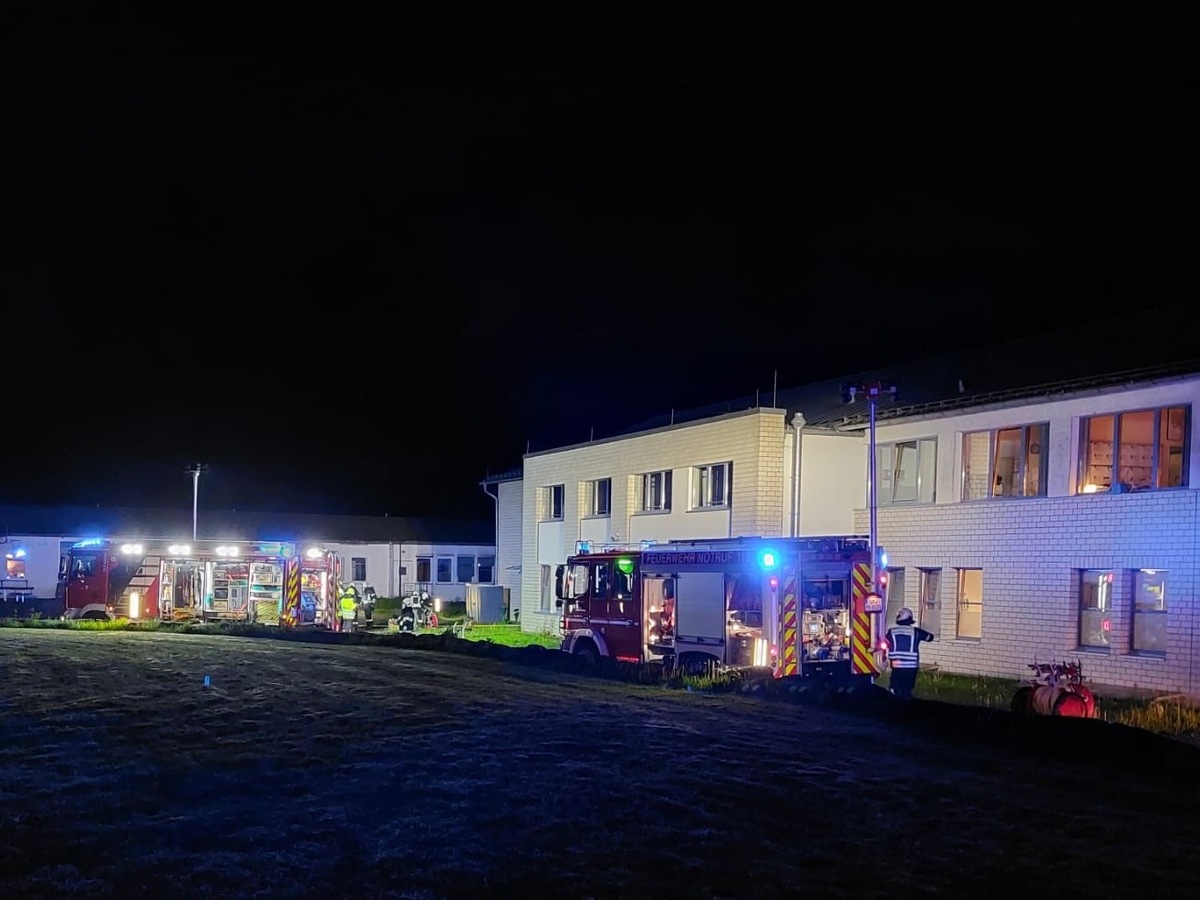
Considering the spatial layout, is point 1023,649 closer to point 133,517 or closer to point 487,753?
point 487,753

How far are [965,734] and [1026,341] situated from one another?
50.1 ft

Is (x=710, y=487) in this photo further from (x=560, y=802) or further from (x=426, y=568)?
(x=426, y=568)

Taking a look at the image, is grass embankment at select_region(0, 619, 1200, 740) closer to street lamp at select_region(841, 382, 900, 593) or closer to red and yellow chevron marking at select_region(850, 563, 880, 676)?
red and yellow chevron marking at select_region(850, 563, 880, 676)

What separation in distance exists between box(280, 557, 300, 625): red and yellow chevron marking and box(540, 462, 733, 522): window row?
7.18m

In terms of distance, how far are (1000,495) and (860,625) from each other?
4817mm

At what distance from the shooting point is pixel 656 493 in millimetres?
28547

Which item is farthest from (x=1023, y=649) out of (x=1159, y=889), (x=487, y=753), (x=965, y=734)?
(x=1159, y=889)

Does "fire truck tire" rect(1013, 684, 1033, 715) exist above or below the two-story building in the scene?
below

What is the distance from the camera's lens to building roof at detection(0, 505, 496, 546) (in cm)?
5231

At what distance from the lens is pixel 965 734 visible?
1184 cm

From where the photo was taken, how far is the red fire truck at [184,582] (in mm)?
A: 30078

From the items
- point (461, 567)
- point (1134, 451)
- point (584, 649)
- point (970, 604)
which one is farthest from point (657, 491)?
point (461, 567)

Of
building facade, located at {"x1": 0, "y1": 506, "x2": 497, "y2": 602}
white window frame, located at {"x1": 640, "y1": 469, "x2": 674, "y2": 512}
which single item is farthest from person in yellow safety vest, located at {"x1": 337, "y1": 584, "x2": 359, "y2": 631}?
building facade, located at {"x1": 0, "y1": 506, "x2": 497, "y2": 602}

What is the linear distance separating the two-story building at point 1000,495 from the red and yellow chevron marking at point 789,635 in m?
4.94
